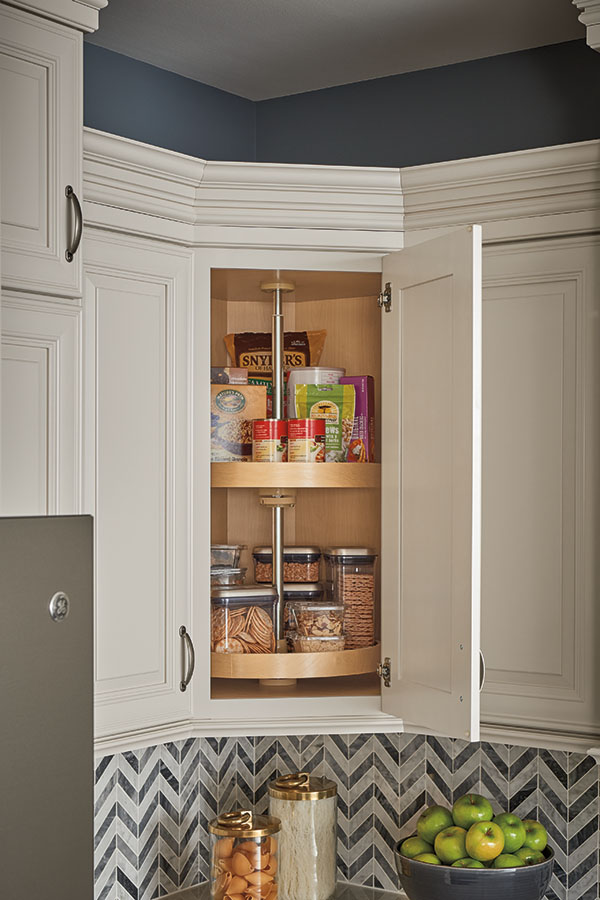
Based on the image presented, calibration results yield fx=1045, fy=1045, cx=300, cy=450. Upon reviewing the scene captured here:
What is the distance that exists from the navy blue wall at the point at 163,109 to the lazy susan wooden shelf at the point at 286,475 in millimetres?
873

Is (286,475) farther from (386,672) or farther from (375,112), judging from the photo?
(375,112)

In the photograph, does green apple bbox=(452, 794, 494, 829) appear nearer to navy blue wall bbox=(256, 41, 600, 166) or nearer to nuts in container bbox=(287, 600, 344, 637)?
nuts in container bbox=(287, 600, 344, 637)

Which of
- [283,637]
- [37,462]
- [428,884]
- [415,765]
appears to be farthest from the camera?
[415,765]

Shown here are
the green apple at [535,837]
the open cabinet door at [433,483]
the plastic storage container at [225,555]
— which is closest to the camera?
the open cabinet door at [433,483]

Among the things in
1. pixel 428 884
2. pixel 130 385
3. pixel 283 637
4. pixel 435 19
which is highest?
pixel 435 19

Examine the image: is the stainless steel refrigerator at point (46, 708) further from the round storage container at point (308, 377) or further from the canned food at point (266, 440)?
the round storage container at point (308, 377)

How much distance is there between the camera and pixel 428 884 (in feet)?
6.35

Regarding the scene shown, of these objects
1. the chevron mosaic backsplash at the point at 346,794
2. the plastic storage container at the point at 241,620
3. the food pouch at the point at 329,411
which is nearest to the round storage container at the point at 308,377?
the food pouch at the point at 329,411

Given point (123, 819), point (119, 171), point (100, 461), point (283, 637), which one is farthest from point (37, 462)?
point (123, 819)

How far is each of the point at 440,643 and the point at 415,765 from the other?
607mm

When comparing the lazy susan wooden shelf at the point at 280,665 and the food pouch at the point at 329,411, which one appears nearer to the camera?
the lazy susan wooden shelf at the point at 280,665

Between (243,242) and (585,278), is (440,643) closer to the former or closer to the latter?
(585,278)

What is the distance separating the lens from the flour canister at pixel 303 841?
2145mm

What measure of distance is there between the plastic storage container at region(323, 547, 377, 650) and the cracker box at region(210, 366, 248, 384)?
40cm
